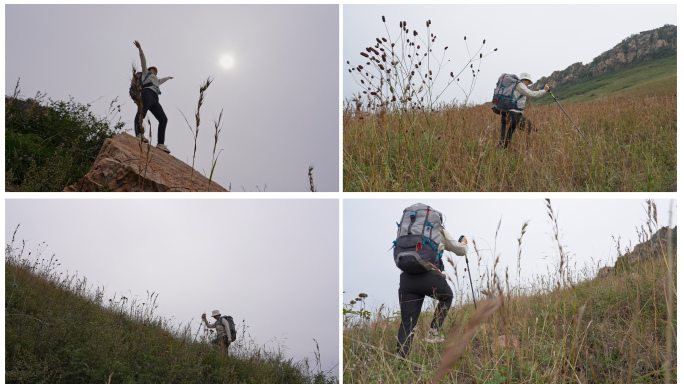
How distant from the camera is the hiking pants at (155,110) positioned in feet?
15.1

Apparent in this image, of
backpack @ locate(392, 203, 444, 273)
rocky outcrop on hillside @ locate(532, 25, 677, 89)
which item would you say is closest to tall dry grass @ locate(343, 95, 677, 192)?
backpack @ locate(392, 203, 444, 273)

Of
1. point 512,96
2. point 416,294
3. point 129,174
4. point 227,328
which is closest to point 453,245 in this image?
point 416,294

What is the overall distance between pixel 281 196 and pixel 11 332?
2377 mm

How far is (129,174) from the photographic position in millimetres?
3793

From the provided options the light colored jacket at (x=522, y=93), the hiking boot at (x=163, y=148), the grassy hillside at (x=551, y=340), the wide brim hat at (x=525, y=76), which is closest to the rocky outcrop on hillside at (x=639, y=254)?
the grassy hillside at (x=551, y=340)

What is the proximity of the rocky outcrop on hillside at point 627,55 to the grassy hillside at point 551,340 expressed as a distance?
32.2 ft

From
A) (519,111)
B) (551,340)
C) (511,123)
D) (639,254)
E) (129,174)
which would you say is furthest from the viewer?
(519,111)

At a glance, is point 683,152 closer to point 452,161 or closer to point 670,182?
point 670,182

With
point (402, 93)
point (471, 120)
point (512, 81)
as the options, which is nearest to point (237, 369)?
point (402, 93)

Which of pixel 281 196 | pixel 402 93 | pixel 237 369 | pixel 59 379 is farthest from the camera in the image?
pixel 237 369

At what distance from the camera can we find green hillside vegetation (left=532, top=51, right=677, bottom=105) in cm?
787

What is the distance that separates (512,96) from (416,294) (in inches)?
108

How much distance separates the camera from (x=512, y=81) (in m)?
4.79

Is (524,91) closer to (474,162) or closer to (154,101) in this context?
(474,162)
